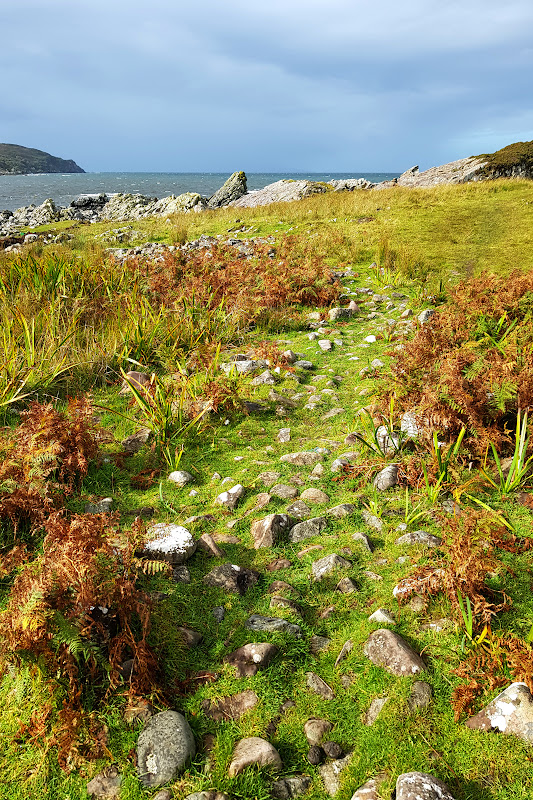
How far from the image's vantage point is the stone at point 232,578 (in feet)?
11.4

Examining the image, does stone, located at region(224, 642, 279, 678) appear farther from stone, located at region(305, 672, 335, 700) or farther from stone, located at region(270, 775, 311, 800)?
stone, located at region(270, 775, 311, 800)

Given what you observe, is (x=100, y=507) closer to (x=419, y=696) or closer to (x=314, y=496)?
(x=314, y=496)

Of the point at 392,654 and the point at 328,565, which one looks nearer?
the point at 392,654

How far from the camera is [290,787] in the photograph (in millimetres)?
2295

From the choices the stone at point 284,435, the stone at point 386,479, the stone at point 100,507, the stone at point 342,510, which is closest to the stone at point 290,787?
the stone at point 342,510

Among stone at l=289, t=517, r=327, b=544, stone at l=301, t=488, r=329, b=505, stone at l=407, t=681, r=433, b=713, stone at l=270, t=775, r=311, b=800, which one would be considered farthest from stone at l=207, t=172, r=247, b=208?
stone at l=270, t=775, r=311, b=800

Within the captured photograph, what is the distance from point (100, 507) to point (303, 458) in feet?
6.56

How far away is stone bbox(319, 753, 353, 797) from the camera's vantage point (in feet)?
7.53

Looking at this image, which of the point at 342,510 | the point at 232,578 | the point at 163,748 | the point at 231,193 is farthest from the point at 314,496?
the point at 231,193

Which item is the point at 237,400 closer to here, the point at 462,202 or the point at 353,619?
the point at 353,619

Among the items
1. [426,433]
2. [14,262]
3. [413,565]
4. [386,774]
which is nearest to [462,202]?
[14,262]

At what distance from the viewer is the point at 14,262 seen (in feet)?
31.0

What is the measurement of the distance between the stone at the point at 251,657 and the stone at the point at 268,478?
1832mm

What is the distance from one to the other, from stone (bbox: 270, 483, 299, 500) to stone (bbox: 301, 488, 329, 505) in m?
0.08
